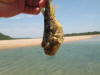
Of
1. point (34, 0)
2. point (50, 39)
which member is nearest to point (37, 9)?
point (34, 0)

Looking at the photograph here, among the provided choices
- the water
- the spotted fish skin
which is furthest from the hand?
the water

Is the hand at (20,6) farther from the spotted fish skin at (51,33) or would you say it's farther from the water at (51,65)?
the water at (51,65)

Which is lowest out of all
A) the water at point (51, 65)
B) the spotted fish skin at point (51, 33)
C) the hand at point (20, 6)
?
the water at point (51, 65)

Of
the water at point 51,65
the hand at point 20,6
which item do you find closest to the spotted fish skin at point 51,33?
the hand at point 20,6

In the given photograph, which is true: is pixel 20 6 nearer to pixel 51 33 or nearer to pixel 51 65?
pixel 51 33

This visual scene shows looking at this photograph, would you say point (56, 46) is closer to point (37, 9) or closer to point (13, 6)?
point (37, 9)

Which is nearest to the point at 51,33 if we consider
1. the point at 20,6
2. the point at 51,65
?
the point at 20,6
